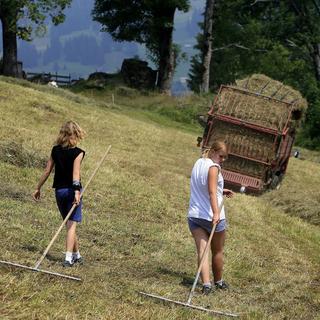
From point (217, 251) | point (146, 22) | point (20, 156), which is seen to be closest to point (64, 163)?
point (217, 251)

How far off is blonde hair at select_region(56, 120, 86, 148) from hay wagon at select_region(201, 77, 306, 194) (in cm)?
1033

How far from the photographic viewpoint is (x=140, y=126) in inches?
A: 989

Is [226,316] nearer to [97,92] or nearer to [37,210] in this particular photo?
[37,210]

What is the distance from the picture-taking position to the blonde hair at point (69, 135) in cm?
740

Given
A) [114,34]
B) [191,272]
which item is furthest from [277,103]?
[114,34]

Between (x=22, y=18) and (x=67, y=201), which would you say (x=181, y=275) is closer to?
(x=67, y=201)

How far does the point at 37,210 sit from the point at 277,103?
1012cm

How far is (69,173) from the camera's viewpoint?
751cm

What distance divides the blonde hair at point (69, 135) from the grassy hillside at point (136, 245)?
4.36ft

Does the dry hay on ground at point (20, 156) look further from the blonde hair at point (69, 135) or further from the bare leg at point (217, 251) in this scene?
the bare leg at point (217, 251)

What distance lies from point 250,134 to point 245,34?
113 feet

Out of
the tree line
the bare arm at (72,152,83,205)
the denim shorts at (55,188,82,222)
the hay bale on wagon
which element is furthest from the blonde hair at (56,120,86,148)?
the tree line

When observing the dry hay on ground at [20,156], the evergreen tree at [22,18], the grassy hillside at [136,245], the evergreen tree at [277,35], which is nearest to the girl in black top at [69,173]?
the grassy hillside at [136,245]

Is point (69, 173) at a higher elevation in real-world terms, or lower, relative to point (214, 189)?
lower
